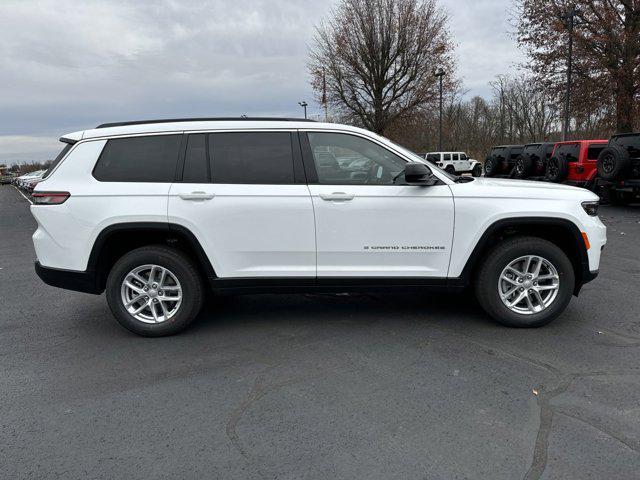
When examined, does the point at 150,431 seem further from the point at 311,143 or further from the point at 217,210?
the point at 311,143

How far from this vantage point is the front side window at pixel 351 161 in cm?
423

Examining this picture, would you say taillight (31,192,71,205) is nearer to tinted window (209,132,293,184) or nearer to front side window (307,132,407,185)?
tinted window (209,132,293,184)

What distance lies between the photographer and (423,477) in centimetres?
243

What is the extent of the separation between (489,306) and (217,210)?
250cm

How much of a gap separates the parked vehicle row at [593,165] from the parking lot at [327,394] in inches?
329

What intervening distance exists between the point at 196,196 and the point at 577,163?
1330 cm

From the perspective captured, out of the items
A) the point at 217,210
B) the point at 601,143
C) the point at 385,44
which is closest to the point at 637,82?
the point at 601,143

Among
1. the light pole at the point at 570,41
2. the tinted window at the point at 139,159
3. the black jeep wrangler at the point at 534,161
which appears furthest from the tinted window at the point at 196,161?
the light pole at the point at 570,41

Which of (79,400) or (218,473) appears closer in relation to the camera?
(218,473)

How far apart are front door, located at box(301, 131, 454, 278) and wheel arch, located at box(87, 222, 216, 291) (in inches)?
41.2

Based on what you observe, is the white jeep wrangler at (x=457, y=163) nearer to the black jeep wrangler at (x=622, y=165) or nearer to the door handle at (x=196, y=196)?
the black jeep wrangler at (x=622, y=165)

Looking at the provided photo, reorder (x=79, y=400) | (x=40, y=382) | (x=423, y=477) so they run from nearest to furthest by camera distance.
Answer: (x=423, y=477) → (x=79, y=400) → (x=40, y=382)

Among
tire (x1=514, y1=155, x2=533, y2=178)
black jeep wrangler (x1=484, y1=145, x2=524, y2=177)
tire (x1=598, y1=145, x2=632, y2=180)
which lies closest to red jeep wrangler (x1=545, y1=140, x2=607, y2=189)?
tire (x1=598, y1=145, x2=632, y2=180)

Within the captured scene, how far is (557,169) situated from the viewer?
576 inches
